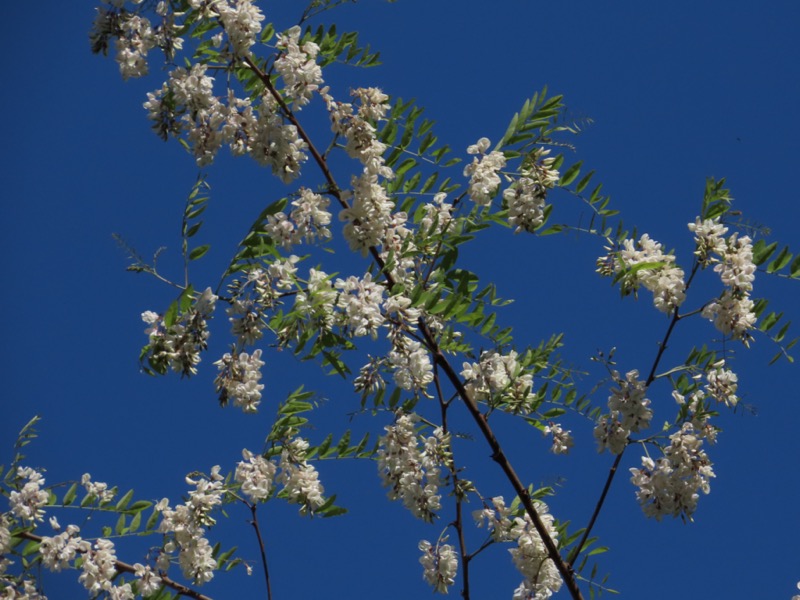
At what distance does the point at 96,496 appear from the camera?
3.57 meters

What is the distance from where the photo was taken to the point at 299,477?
3.40 m

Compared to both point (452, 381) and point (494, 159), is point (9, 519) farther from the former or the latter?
point (494, 159)

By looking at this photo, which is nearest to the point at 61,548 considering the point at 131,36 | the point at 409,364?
the point at 409,364

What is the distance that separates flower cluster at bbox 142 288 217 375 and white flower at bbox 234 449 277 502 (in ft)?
1.23

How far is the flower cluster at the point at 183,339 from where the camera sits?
126 inches

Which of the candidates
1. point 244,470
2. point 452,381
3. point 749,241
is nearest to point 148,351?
point 244,470

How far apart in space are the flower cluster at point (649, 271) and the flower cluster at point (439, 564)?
1011 millimetres

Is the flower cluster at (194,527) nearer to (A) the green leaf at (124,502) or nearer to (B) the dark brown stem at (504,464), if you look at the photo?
(A) the green leaf at (124,502)

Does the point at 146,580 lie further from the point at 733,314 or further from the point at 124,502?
the point at 733,314

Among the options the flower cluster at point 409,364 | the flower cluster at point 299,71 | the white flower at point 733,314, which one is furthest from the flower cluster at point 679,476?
the flower cluster at point 299,71

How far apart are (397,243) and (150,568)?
1.30 m

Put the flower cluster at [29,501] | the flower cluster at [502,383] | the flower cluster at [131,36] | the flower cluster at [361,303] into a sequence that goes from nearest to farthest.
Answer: the flower cluster at [361,303] → the flower cluster at [502,383] → the flower cluster at [131,36] → the flower cluster at [29,501]

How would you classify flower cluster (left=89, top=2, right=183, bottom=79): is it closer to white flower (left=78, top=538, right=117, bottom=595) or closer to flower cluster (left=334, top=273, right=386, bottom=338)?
flower cluster (left=334, top=273, right=386, bottom=338)

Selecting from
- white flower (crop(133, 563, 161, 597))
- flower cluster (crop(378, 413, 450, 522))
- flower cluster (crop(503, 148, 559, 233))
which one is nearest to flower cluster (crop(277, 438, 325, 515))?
flower cluster (crop(378, 413, 450, 522))
